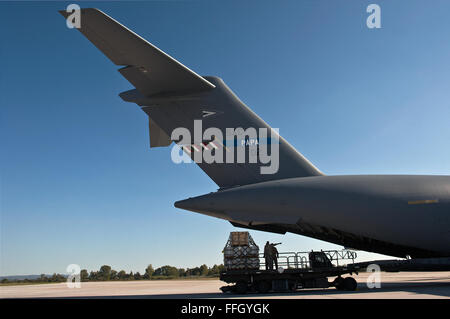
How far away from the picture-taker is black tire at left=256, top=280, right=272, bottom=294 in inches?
411

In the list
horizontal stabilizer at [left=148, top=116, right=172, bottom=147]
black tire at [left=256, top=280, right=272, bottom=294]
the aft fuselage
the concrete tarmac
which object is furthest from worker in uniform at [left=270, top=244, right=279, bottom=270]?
horizontal stabilizer at [left=148, top=116, right=172, bottom=147]

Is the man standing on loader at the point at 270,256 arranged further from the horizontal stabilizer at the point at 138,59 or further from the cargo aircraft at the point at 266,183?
the horizontal stabilizer at the point at 138,59

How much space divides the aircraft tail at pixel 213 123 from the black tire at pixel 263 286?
3.00 metres

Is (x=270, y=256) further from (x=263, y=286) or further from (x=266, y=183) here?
(x=266, y=183)

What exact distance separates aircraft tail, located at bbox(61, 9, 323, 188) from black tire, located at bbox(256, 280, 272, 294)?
300 cm

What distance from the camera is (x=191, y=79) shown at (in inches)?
427

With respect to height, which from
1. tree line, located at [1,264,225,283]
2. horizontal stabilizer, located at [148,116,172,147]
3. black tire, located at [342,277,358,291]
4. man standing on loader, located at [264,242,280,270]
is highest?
horizontal stabilizer, located at [148,116,172,147]

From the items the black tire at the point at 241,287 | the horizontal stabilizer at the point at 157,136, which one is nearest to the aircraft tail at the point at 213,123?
the horizontal stabilizer at the point at 157,136

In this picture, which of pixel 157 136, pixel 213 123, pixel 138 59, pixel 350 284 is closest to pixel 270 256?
pixel 350 284

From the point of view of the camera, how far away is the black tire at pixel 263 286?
34.3ft

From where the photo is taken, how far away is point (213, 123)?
11141 mm

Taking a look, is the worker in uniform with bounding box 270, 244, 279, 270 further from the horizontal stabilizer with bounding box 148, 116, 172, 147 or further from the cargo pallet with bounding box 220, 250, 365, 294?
the horizontal stabilizer with bounding box 148, 116, 172, 147

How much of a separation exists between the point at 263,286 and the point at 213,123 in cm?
517

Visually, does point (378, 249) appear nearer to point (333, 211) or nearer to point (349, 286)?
point (349, 286)
